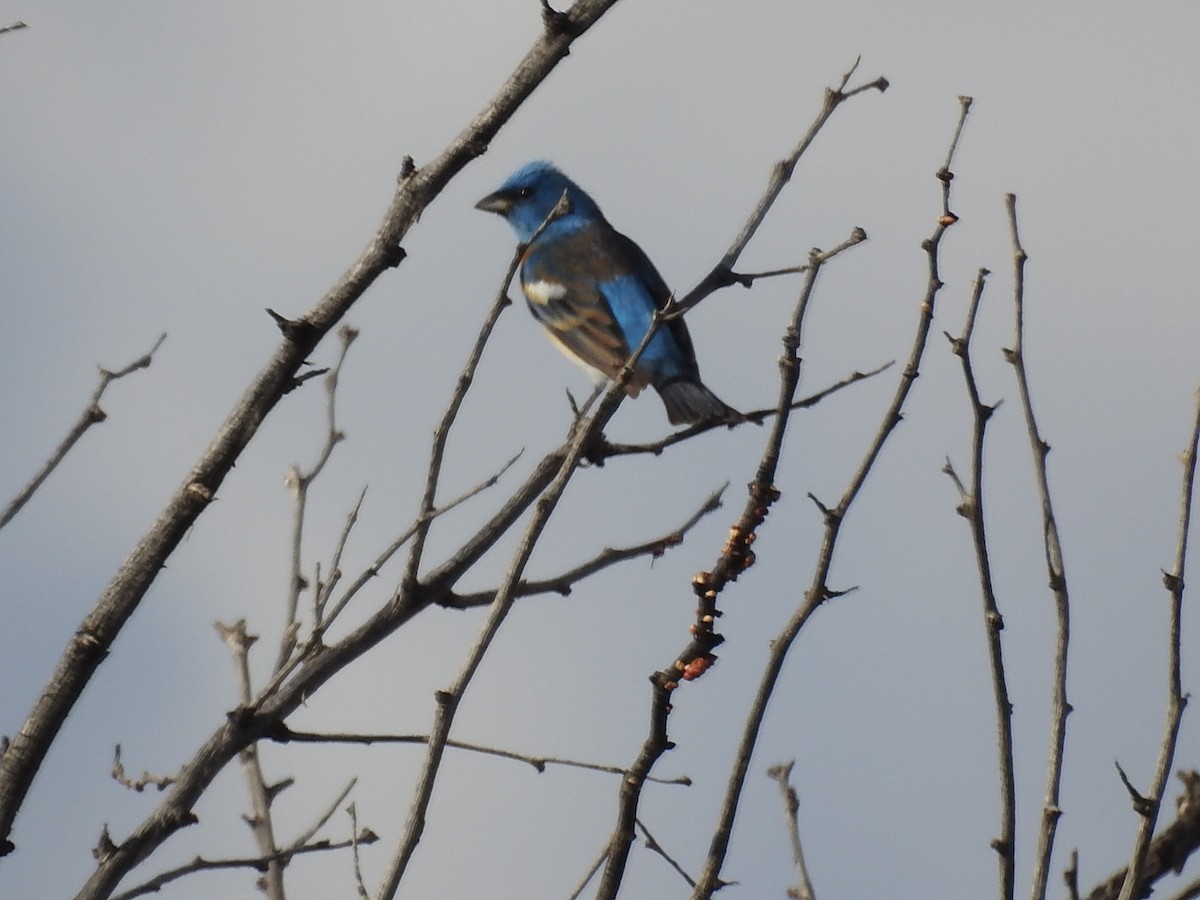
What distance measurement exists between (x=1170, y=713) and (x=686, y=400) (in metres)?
4.44

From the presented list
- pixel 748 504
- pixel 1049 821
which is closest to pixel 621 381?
pixel 748 504

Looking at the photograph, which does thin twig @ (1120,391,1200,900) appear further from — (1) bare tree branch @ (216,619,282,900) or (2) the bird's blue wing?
(2) the bird's blue wing

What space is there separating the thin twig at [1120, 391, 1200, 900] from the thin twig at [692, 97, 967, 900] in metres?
A: 0.65

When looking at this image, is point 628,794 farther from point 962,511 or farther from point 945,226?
point 945,226

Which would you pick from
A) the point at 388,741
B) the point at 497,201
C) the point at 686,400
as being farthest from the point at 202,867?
the point at 497,201

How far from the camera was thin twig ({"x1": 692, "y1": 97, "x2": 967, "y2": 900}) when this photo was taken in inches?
106

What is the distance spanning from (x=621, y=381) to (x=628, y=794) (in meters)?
0.81

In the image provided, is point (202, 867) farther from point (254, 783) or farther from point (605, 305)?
point (605, 305)

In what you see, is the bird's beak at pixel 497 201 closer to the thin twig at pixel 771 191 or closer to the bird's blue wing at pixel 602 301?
the bird's blue wing at pixel 602 301

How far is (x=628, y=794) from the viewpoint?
265 cm

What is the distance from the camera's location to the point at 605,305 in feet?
27.3

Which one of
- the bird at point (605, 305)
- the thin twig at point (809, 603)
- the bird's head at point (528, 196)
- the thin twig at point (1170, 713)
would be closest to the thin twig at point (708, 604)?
the thin twig at point (809, 603)

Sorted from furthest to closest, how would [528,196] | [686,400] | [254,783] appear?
[528,196]
[686,400]
[254,783]

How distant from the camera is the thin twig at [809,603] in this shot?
2689 millimetres
